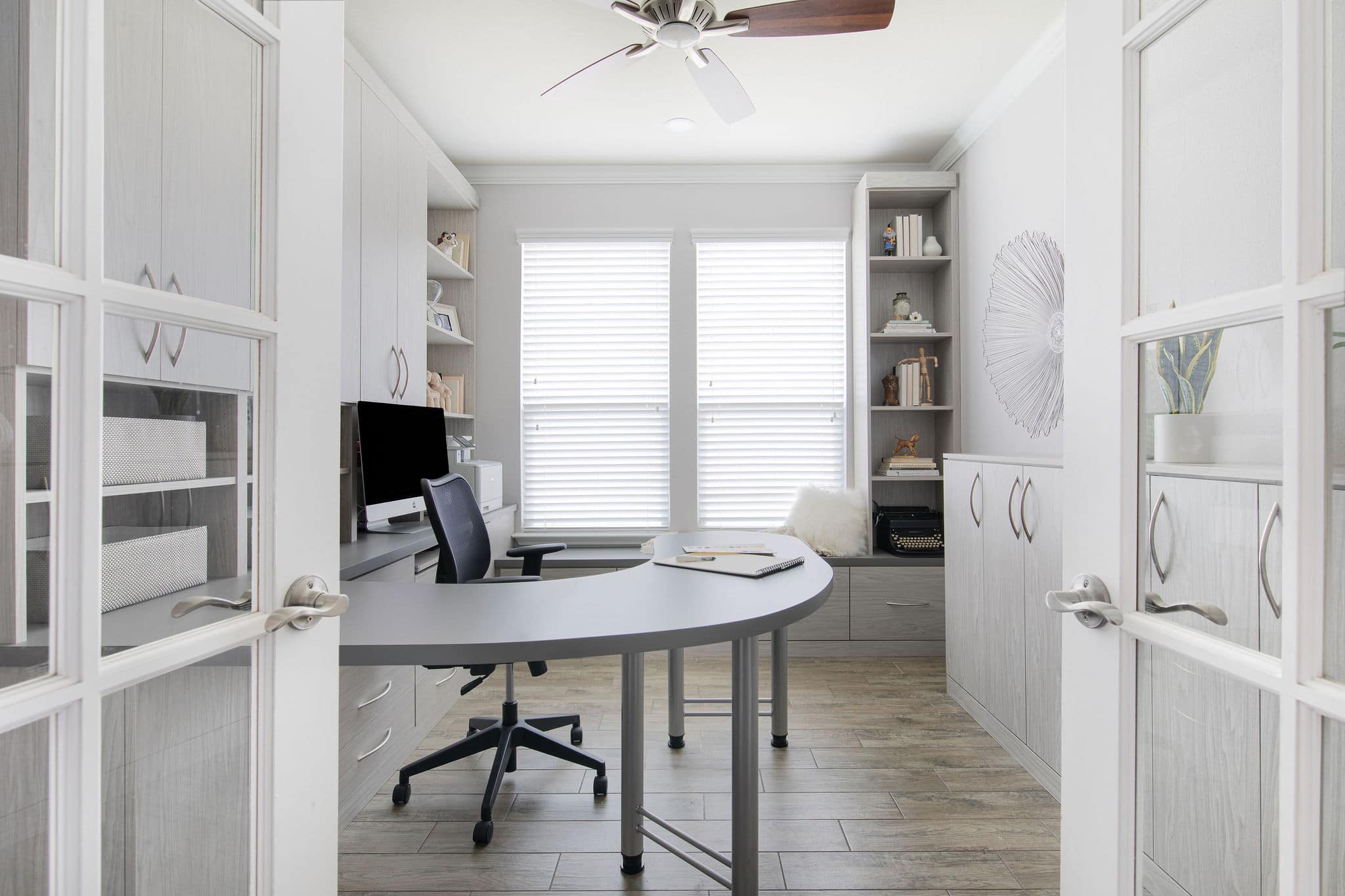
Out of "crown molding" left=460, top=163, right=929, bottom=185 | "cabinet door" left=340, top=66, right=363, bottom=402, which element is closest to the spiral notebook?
"cabinet door" left=340, top=66, right=363, bottom=402

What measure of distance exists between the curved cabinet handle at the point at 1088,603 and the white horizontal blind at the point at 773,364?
3326 mm

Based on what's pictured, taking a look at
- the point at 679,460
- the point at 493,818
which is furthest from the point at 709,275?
the point at 493,818

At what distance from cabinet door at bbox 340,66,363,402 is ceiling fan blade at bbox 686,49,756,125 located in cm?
129

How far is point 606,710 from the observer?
2918 millimetres

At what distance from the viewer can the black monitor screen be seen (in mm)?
2691

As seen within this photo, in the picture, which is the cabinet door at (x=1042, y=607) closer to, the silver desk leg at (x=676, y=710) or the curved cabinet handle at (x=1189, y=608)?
the silver desk leg at (x=676, y=710)

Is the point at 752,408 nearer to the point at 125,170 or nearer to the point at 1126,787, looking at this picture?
the point at 1126,787

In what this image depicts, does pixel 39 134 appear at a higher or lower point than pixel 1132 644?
higher

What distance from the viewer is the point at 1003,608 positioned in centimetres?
259

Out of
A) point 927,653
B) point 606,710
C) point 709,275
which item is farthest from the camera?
point 709,275

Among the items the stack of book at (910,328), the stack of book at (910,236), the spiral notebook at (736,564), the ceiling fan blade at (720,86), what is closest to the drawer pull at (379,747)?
the spiral notebook at (736,564)

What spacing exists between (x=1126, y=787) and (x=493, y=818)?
1.84 m

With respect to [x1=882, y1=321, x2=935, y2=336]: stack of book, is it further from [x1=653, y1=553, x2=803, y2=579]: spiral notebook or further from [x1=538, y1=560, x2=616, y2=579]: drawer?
[x1=653, y1=553, x2=803, y2=579]: spiral notebook

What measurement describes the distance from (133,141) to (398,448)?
7.94 ft
